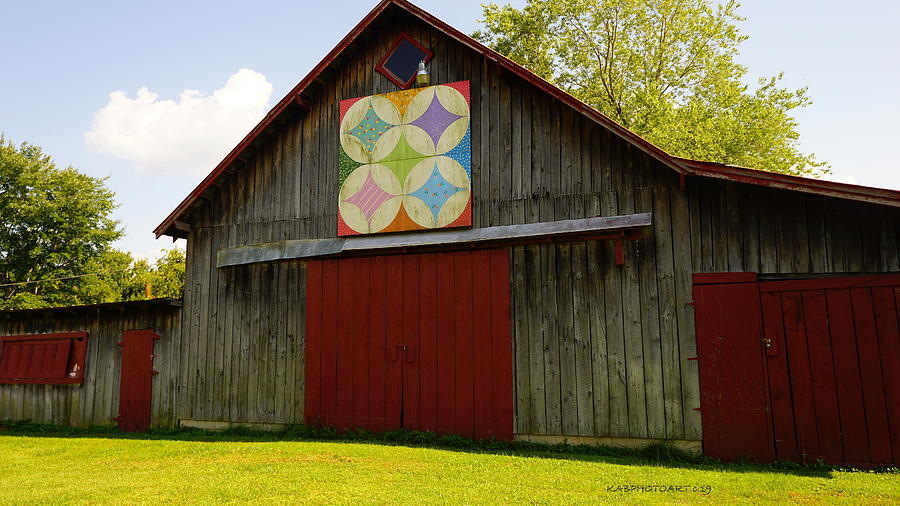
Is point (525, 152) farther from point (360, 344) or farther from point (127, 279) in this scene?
point (127, 279)

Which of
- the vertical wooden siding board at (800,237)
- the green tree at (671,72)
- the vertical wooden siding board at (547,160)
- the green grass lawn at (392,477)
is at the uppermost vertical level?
the green tree at (671,72)

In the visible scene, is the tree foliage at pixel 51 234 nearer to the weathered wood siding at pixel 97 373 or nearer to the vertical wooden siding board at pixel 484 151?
the weathered wood siding at pixel 97 373

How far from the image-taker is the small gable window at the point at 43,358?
1440cm

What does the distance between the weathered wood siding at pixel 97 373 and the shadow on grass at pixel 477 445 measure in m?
0.49

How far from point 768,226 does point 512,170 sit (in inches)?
150

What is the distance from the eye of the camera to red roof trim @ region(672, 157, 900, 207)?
7.98 metres

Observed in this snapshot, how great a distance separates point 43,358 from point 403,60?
10288 mm

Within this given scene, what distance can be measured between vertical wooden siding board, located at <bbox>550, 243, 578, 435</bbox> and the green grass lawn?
0.61m

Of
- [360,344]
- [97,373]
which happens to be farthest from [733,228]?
[97,373]

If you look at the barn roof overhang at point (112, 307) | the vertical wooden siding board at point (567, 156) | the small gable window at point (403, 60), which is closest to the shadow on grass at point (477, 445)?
the barn roof overhang at point (112, 307)

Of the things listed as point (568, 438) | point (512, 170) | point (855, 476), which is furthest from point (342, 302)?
point (855, 476)

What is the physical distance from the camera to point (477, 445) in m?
10.2

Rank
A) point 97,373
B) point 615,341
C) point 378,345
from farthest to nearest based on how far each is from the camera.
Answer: point 97,373 → point 378,345 → point 615,341

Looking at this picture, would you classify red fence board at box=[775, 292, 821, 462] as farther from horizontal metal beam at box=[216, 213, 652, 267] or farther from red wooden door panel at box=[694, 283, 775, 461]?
horizontal metal beam at box=[216, 213, 652, 267]
